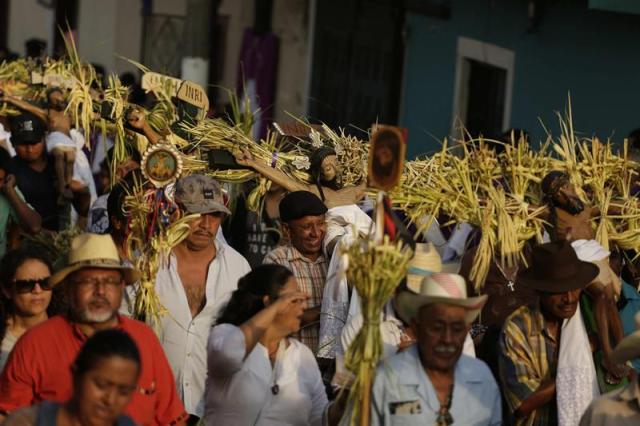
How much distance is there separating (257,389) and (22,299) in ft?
4.79

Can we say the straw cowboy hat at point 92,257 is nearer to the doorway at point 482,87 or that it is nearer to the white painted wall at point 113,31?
the doorway at point 482,87

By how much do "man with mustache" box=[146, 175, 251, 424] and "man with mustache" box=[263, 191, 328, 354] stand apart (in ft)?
1.24

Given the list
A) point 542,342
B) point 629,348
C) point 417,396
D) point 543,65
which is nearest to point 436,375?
point 417,396

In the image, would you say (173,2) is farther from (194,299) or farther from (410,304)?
(410,304)

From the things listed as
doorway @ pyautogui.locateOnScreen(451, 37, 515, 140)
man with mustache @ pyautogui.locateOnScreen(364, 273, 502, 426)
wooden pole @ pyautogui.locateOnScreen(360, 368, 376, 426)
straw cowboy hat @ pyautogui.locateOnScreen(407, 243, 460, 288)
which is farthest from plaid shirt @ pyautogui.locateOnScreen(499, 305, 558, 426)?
doorway @ pyautogui.locateOnScreen(451, 37, 515, 140)

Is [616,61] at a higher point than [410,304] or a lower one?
higher

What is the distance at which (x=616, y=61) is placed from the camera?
1811 centimetres

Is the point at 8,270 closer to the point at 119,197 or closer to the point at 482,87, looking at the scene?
the point at 119,197

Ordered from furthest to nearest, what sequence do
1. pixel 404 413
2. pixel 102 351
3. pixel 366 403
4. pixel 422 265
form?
pixel 422 265
pixel 404 413
pixel 366 403
pixel 102 351

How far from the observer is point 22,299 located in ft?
29.8

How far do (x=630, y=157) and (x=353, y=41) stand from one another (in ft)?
41.4

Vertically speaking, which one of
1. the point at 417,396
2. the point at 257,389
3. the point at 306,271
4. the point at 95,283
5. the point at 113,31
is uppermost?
the point at 113,31

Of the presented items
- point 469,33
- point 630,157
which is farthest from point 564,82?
point 630,157

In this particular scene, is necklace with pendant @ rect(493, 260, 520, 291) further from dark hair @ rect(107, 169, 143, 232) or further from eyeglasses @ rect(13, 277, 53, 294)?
eyeglasses @ rect(13, 277, 53, 294)
